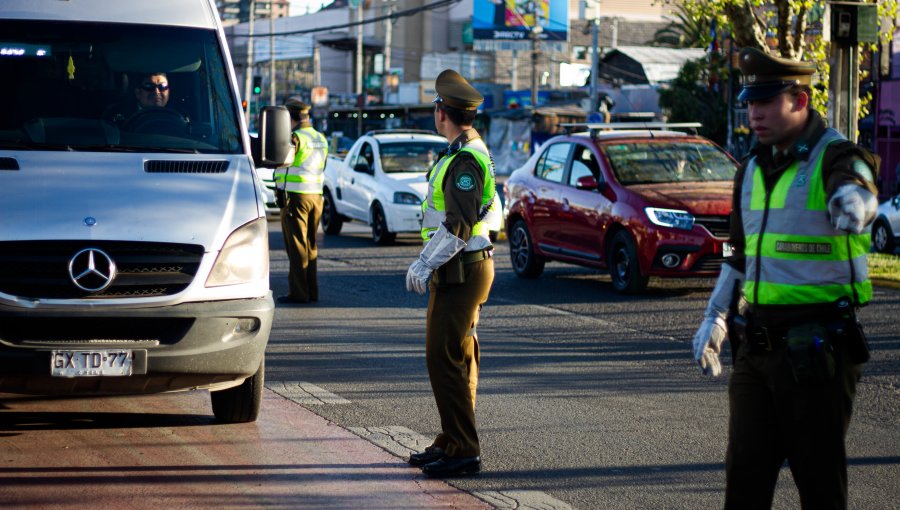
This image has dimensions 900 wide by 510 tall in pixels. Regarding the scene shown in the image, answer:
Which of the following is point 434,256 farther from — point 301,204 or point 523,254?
point 523,254

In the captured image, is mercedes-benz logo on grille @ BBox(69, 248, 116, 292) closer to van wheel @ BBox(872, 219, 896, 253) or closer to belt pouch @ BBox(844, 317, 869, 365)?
belt pouch @ BBox(844, 317, 869, 365)

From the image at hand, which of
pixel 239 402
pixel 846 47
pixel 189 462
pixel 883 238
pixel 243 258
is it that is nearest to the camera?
pixel 189 462

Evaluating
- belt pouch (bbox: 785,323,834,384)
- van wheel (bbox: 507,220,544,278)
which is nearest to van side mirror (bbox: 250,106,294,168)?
belt pouch (bbox: 785,323,834,384)

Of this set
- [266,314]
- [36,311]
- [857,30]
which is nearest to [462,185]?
[266,314]

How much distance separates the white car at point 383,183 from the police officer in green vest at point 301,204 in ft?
21.0

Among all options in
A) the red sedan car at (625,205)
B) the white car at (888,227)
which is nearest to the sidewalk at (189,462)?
the red sedan car at (625,205)

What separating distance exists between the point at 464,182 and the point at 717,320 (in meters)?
1.85

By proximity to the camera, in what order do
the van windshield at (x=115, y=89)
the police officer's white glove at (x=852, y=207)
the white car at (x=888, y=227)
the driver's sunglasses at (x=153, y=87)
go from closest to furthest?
the police officer's white glove at (x=852, y=207)
the van windshield at (x=115, y=89)
the driver's sunglasses at (x=153, y=87)
the white car at (x=888, y=227)

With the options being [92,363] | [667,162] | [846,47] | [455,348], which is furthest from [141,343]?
[846,47]

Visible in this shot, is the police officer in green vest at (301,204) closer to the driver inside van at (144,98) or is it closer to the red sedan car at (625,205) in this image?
the red sedan car at (625,205)

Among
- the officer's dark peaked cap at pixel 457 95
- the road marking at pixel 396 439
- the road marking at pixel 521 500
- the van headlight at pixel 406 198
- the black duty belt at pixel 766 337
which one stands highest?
the officer's dark peaked cap at pixel 457 95

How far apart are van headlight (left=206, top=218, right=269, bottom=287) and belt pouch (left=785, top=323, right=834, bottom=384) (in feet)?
10.5

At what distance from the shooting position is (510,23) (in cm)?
7219

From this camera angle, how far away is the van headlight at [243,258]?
6602mm
